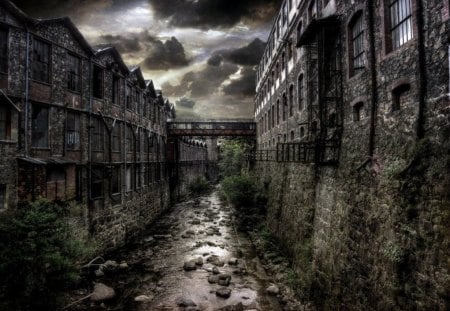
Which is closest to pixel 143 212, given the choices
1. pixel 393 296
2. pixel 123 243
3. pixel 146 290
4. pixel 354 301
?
pixel 123 243

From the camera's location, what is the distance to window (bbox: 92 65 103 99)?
15.7 meters

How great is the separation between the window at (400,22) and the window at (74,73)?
13525 mm

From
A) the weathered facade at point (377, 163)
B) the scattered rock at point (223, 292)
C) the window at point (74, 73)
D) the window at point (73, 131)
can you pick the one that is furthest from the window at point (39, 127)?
the weathered facade at point (377, 163)

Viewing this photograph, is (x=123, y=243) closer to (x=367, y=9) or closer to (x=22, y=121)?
(x=22, y=121)

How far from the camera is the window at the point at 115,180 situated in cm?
1691

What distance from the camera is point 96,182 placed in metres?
15.2

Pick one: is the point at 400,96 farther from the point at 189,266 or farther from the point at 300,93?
the point at 189,266

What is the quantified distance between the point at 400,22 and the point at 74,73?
13858 mm

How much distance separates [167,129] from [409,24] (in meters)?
25.9

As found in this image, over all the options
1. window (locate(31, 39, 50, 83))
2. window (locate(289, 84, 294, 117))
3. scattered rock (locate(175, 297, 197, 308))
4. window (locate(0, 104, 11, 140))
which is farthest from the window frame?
window (locate(289, 84, 294, 117))

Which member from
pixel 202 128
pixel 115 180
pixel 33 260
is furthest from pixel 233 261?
pixel 202 128

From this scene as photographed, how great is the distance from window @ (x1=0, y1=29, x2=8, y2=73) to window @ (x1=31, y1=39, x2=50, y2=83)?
115 cm

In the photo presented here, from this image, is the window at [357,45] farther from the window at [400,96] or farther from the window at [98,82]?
the window at [98,82]

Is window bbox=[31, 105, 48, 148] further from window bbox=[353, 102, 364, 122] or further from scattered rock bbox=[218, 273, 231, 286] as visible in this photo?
window bbox=[353, 102, 364, 122]
